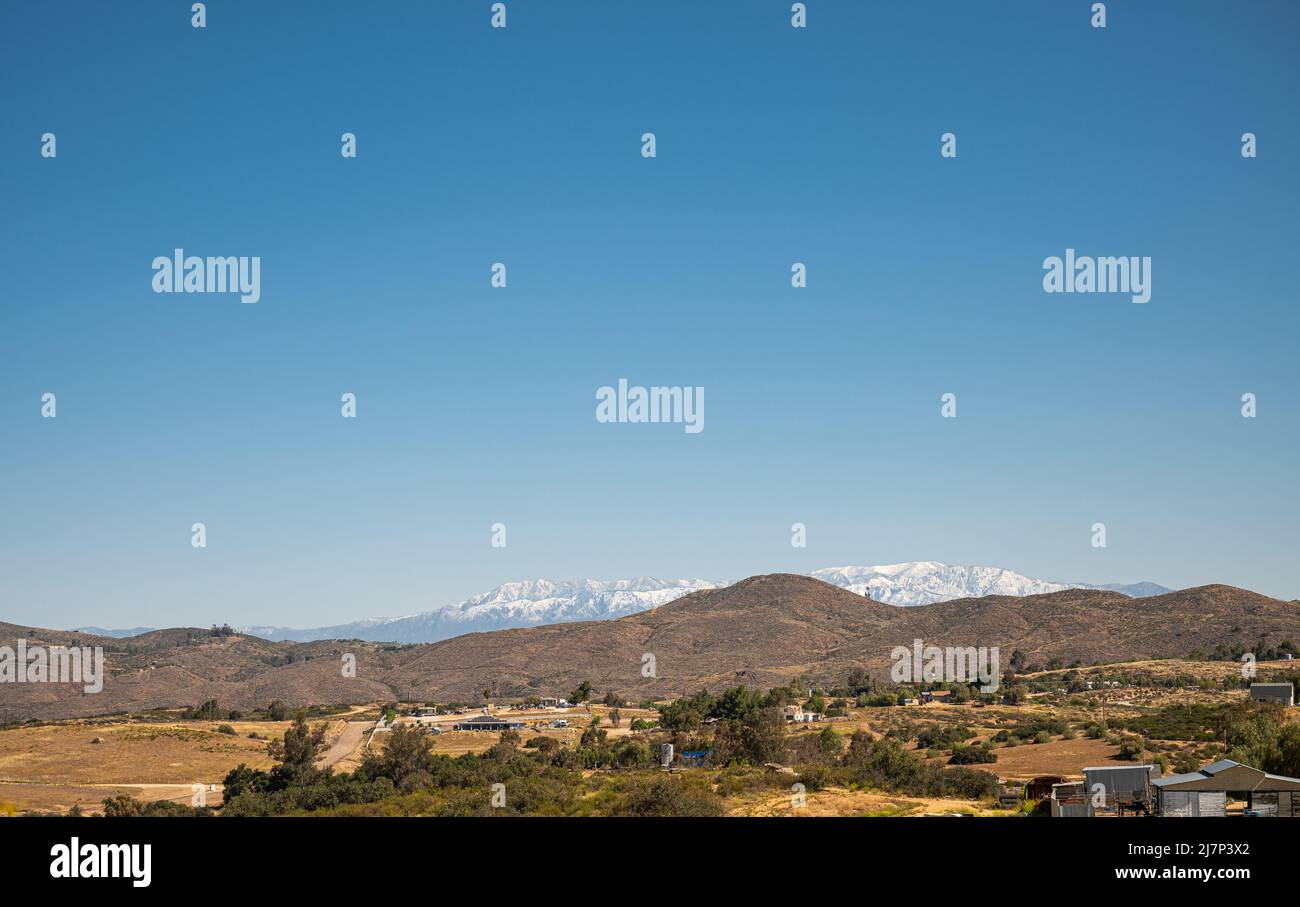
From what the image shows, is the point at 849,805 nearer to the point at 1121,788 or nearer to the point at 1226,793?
the point at 1121,788

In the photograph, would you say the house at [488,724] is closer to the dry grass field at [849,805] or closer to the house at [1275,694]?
the dry grass field at [849,805]

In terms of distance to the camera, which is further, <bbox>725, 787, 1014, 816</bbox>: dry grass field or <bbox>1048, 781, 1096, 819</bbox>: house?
<bbox>725, 787, 1014, 816</bbox>: dry grass field

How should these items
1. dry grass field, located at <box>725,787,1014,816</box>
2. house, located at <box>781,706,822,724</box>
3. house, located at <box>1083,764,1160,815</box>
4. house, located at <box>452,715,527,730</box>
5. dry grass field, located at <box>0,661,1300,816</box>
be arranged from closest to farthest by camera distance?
dry grass field, located at <box>725,787,1014,816</box>, house, located at <box>1083,764,1160,815</box>, dry grass field, located at <box>0,661,1300,816</box>, house, located at <box>781,706,822,724</box>, house, located at <box>452,715,527,730</box>

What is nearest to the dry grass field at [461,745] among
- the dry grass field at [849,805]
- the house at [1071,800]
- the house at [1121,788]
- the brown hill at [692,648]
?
the dry grass field at [849,805]

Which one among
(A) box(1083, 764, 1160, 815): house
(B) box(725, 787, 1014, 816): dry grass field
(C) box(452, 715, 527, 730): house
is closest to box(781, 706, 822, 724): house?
(C) box(452, 715, 527, 730): house

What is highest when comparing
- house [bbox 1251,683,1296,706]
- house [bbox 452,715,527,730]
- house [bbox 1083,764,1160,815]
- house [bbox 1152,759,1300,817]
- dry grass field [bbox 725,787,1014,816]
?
house [bbox 1152,759,1300,817]

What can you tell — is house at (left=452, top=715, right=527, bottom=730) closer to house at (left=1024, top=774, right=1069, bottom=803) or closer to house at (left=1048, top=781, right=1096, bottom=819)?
house at (left=1024, top=774, right=1069, bottom=803)
